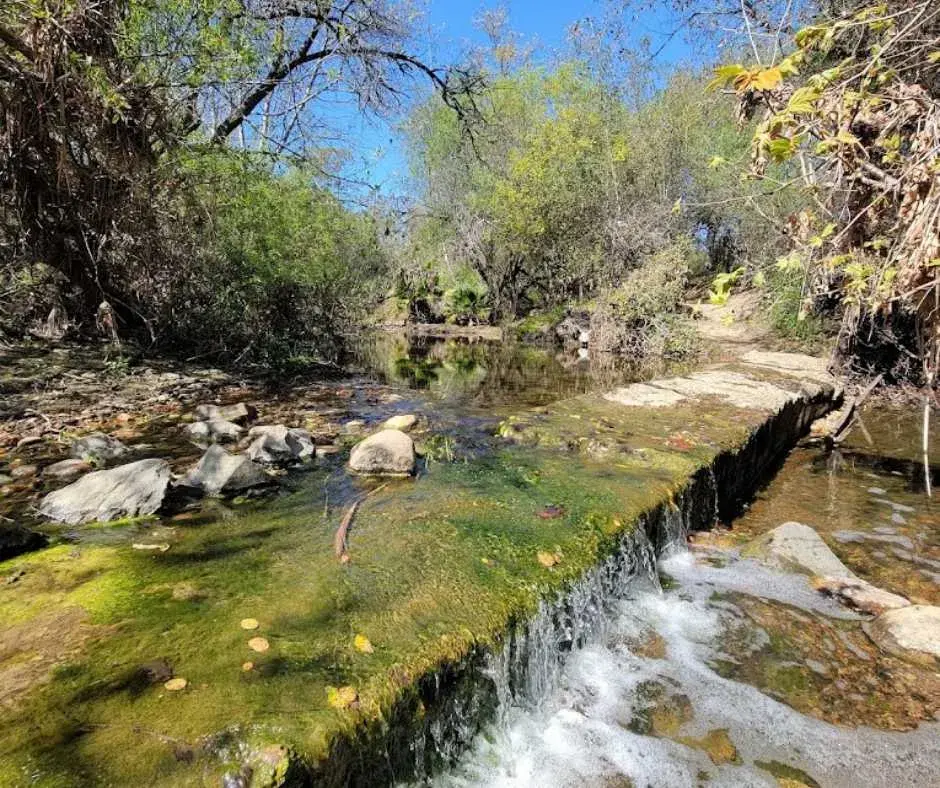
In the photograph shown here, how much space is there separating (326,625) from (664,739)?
1.56m

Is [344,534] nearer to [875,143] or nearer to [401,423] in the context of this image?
[401,423]

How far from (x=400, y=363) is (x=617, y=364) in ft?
17.2

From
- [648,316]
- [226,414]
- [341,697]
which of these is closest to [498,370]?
[648,316]

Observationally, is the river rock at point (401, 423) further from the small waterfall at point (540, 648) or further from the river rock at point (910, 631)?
the river rock at point (910, 631)

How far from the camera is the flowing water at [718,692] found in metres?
2.26

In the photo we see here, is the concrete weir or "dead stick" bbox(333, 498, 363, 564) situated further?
"dead stick" bbox(333, 498, 363, 564)

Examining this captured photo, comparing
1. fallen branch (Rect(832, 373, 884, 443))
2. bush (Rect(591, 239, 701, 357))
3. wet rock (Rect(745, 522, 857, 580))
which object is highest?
bush (Rect(591, 239, 701, 357))

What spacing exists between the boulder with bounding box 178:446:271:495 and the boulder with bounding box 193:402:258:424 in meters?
2.04

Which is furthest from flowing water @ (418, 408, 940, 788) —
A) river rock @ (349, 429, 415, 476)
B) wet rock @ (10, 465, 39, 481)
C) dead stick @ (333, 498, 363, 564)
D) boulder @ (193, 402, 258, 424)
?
boulder @ (193, 402, 258, 424)

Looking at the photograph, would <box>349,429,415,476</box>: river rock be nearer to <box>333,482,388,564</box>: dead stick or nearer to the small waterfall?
<box>333,482,388,564</box>: dead stick

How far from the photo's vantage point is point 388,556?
8.98 ft

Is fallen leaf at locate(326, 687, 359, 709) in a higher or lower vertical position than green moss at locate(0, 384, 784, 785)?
lower

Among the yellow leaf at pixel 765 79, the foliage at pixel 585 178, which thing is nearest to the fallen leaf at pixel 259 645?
the yellow leaf at pixel 765 79

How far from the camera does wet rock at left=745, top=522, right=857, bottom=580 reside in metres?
3.66
